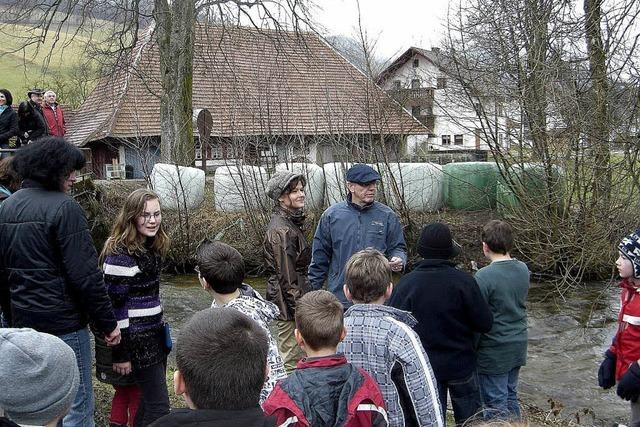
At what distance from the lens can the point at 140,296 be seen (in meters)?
3.59

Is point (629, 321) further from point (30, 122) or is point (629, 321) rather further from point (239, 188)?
point (30, 122)

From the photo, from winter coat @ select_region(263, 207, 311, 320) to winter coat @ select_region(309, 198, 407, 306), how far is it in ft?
0.82

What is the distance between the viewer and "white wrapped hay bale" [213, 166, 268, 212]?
11.4 metres

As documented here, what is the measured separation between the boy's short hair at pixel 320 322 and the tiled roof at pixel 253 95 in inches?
292

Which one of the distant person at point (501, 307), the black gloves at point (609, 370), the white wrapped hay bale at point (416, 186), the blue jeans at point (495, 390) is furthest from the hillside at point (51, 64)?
the black gloves at point (609, 370)

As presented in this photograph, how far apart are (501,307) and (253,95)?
35.3 ft

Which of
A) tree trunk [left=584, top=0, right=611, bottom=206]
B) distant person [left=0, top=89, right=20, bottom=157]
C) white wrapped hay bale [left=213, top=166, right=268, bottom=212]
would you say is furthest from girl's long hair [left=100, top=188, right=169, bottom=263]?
white wrapped hay bale [left=213, top=166, right=268, bottom=212]

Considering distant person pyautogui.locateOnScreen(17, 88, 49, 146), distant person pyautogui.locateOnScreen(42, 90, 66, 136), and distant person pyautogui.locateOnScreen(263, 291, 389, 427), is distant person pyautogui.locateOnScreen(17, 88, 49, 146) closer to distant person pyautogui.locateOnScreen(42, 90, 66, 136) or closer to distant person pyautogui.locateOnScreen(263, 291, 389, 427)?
distant person pyautogui.locateOnScreen(42, 90, 66, 136)

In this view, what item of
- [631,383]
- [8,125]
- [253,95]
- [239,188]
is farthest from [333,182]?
[631,383]

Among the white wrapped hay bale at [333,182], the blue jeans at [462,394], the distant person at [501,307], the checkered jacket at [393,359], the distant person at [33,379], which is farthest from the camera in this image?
the white wrapped hay bale at [333,182]

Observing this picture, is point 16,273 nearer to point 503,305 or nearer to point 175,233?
point 503,305

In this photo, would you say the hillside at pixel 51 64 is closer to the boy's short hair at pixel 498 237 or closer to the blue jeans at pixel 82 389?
the blue jeans at pixel 82 389

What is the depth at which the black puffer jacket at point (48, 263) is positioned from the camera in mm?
3186

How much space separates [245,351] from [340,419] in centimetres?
68
